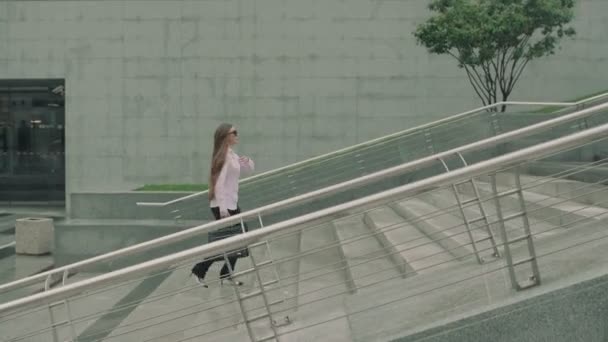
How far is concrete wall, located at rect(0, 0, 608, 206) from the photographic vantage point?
1980cm

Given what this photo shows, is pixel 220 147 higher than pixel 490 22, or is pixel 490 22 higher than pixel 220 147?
pixel 490 22

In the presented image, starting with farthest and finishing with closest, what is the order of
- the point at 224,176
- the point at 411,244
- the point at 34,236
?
the point at 34,236 → the point at 224,176 → the point at 411,244

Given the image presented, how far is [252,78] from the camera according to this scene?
66.3ft

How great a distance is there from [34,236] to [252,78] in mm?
8678

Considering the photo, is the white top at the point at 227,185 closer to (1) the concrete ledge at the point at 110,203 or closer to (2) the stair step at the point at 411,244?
(2) the stair step at the point at 411,244

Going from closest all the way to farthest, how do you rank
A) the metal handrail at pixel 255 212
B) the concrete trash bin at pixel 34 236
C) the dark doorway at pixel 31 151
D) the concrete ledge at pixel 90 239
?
the metal handrail at pixel 255 212 → the concrete ledge at pixel 90 239 → the concrete trash bin at pixel 34 236 → the dark doorway at pixel 31 151

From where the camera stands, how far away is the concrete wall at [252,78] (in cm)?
1980

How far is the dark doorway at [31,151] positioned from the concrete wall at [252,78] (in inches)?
160

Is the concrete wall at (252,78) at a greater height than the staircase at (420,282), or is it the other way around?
the concrete wall at (252,78)

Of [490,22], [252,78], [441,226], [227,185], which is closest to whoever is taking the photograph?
[441,226]

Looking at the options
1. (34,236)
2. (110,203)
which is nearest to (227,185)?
(110,203)

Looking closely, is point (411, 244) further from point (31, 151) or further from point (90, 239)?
point (31, 151)

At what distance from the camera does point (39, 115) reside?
80.0 feet

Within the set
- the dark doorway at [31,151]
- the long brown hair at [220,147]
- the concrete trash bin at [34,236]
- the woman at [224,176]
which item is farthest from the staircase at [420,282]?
the dark doorway at [31,151]
